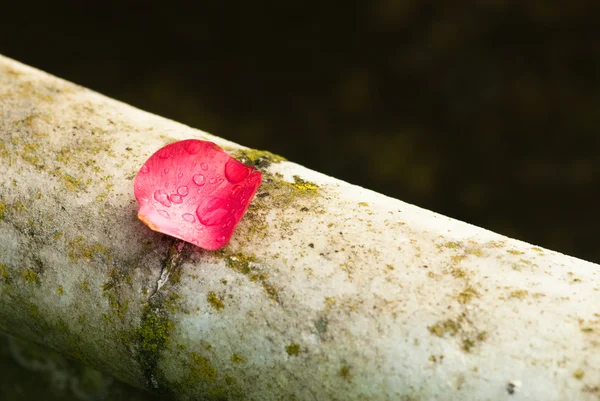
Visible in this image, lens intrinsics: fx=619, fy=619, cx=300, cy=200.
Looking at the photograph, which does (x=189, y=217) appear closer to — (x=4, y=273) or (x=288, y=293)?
(x=288, y=293)

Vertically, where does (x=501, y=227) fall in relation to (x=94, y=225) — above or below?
above

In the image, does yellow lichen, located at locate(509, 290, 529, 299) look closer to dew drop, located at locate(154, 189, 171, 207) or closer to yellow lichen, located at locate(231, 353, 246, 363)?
yellow lichen, located at locate(231, 353, 246, 363)

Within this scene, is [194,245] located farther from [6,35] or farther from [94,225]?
[6,35]

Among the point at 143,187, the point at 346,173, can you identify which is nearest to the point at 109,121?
the point at 143,187

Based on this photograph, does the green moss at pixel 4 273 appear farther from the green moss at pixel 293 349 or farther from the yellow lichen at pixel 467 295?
the yellow lichen at pixel 467 295

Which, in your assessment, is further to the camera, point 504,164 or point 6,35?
point 6,35

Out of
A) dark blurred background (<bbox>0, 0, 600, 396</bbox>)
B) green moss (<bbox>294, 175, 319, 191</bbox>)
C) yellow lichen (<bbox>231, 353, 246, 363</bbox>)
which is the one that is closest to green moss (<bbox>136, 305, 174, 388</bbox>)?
yellow lichen (<bbox>231, 353, 246, 363</bbox>)

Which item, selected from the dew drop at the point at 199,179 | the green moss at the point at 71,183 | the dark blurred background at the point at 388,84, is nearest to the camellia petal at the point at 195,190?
the dew drop at the point at 199,179
